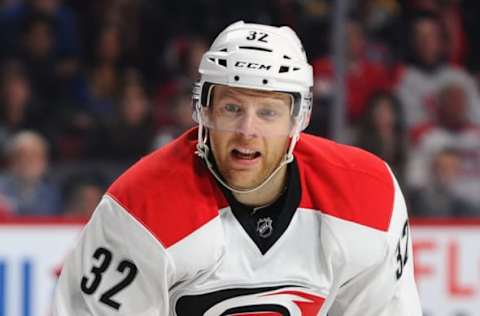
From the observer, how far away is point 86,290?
241 centimetres

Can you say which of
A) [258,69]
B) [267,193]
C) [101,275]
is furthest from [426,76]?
[101,275]

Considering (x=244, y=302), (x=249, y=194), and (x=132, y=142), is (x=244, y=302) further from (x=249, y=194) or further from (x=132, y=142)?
(x=132, y=142)

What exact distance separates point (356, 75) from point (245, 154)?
7.70 feet

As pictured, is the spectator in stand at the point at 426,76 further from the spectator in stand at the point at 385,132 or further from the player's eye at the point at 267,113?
the player's eye at the point at 267,113

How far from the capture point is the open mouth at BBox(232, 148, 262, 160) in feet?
7.72

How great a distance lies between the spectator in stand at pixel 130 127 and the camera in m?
4.48

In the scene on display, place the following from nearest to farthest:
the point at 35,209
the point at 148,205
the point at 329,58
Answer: the point at 148,205 < the point at 35,209 < the point at 329,58

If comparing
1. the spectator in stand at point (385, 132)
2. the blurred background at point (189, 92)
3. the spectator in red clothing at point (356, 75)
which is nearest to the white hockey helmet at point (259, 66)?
the blurred background at point (189, 92)

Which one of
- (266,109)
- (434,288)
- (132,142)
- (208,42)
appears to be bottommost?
(434,288)

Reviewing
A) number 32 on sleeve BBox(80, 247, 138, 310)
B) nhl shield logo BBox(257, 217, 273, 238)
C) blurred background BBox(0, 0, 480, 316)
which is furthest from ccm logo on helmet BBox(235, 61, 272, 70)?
blurred background BBox(0, 0, 480, 316)

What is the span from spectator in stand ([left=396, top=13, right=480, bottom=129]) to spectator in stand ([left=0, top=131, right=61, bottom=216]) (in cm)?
135

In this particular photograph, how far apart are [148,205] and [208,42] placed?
2.45 m

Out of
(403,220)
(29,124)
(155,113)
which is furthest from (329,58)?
(403,220)

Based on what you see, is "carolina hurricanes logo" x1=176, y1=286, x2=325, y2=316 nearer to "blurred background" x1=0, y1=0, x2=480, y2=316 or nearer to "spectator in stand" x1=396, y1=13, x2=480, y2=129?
"blurred background" x1=0, y1=0, x2=480, y2=316
